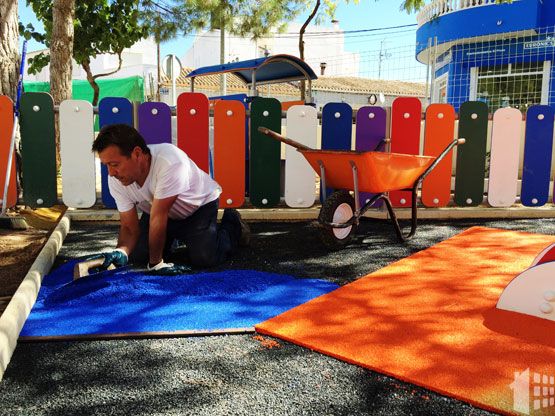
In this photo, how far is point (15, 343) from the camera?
198cm

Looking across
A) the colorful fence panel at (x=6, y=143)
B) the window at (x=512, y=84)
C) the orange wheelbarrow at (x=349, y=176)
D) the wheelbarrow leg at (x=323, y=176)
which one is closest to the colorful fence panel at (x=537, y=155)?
the orange wheelbarrow at (x=349, y=176)

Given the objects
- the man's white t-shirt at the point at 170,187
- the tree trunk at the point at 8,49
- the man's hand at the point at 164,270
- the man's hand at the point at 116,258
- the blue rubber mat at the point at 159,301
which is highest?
the tree trunk at the point at 8,49

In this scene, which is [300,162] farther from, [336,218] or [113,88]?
[113,88]

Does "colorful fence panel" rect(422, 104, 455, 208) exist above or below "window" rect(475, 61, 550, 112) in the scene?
below

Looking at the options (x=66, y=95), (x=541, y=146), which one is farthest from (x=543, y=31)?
(x=66, y=95)

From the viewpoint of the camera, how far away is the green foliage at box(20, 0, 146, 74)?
1038 centimetres

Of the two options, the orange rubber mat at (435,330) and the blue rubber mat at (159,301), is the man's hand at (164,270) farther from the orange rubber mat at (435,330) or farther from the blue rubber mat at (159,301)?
the orange rubber mat at (435,330)

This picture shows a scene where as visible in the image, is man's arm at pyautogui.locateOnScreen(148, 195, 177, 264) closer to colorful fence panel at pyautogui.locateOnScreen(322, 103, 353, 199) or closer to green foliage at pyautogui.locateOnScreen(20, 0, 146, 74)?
colorful fence panel at pyautogui.locateOnScreen(322, 103, 353, 199)

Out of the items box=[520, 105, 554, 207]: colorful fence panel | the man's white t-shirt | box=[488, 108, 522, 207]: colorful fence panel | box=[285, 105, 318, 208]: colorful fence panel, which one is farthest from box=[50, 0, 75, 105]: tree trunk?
box=[520, 105, 554, 207]: colorful fence panel

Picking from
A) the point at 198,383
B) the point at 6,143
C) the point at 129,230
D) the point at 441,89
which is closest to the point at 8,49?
the point at 6,143

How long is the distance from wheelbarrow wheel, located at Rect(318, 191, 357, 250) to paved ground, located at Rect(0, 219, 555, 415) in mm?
1574

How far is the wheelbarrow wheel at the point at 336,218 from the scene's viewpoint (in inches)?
137

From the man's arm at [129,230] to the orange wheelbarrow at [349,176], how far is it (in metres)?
0.99

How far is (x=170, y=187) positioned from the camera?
9.55 feet
